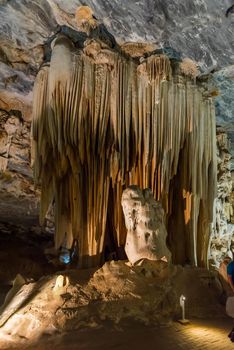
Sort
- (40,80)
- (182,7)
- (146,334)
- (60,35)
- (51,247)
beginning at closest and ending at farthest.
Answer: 1. (146,334)
2. (182,7)
3. (60,35)
4. (40,80)
5. (51,247)

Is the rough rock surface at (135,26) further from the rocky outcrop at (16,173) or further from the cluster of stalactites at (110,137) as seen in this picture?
the rocky outcrop at (16,173)

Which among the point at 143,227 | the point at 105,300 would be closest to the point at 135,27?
the point at 143,227

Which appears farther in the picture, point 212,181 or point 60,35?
point 212,181

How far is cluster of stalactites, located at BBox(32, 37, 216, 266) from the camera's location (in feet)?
21.3

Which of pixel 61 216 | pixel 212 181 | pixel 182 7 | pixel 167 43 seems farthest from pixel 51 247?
pixel 182 7

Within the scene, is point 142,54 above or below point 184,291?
above

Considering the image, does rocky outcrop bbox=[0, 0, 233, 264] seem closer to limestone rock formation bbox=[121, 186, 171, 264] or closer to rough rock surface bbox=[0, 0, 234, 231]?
rough rock surface bbox=[0, 0, 234, 231]

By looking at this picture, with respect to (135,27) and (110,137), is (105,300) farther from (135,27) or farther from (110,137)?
(135,27)

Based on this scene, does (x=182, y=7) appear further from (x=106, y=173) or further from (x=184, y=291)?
(x=184, y=291)

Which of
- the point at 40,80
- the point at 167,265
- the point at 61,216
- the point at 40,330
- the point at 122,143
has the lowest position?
the point at 40,330

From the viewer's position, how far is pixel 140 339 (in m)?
3.96

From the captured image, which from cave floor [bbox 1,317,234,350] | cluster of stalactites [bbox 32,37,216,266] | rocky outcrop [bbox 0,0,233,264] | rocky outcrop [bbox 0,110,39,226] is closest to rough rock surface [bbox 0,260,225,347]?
cave floor [bbox 1,317,234,350]

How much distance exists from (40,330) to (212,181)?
4.21 metres

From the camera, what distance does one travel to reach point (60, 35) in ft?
20.9
